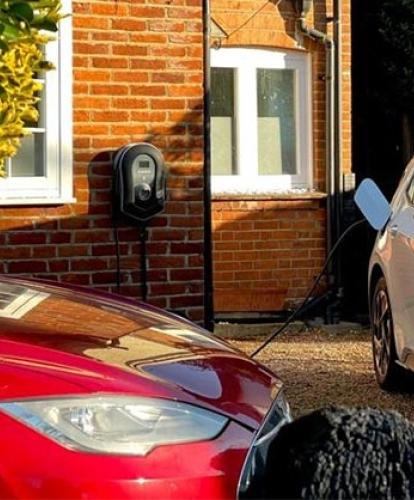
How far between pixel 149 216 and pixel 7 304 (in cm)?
442

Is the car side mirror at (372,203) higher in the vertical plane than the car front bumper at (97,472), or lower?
higher

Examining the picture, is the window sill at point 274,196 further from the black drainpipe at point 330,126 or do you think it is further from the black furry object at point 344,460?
the black furry object at point 344,460

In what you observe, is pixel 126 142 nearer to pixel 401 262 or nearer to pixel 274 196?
pixel 274 196

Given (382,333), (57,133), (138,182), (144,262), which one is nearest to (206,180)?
(138,182)

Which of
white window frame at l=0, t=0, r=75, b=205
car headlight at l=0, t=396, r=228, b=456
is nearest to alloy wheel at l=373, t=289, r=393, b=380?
white window frame at l=0, t=0, r=75, b=205

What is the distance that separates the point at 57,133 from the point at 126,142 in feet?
1.76

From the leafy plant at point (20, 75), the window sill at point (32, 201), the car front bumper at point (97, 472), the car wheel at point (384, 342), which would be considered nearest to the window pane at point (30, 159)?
the window sill at point (32, 201)

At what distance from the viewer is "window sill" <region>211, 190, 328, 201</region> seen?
9703 millimetres

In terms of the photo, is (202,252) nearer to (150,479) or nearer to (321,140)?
(321,140)

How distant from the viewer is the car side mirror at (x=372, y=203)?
257 inches

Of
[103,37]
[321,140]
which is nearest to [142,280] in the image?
[103,37]

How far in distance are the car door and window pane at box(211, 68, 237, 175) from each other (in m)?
3.39

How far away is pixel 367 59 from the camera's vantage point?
37.2 feet

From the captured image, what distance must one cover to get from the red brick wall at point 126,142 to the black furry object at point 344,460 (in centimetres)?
506
